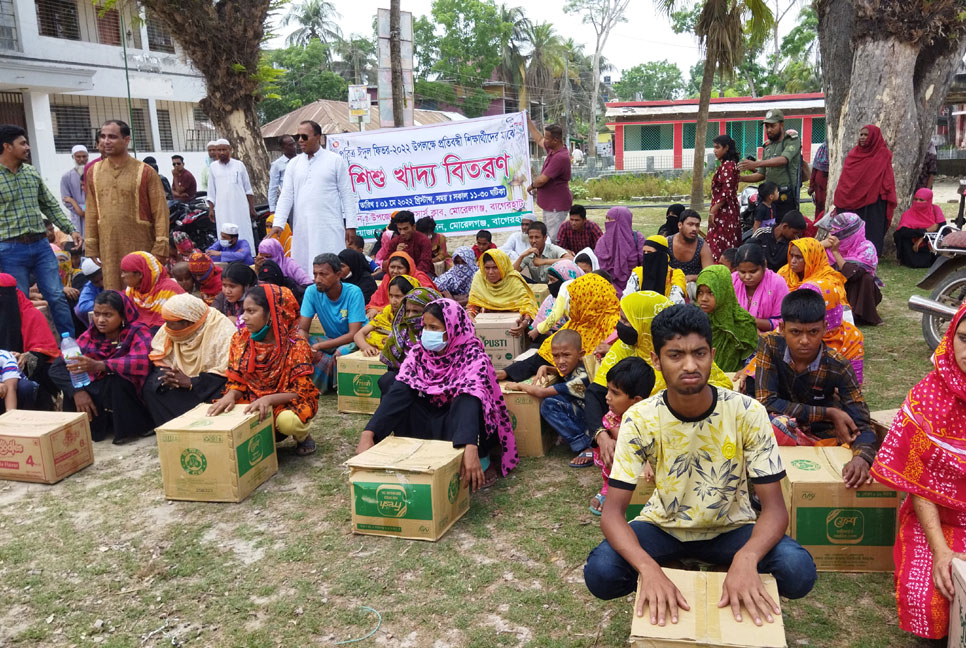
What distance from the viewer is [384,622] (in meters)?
2.75

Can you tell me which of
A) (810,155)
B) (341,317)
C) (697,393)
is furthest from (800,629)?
(810,155)

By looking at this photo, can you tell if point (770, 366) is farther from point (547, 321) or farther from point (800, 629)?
point (547, 321)

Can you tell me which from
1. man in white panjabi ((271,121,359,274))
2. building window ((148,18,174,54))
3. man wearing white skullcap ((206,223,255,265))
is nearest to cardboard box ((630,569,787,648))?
man in white panjabi ((271,121,359,274))

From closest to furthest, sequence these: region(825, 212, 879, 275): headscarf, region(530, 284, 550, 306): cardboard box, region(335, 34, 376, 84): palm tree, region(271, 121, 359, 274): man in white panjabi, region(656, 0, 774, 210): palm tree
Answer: region(530, 284, 550, 306): cardboard box, region(825, 212, 879, 275): headscarf, region(271, 121, 359, 274): man in white panjabi, region(656, 0, 774, 210): palm tree, region(335, 34, 376, 84): palm tree

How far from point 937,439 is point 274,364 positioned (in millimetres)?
3233

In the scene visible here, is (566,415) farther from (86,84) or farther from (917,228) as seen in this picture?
(86,84)

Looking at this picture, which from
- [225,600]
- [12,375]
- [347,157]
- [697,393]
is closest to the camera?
[697,393]

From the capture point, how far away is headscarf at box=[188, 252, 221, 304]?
5859 millimetres

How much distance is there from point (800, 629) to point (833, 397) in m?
1.04

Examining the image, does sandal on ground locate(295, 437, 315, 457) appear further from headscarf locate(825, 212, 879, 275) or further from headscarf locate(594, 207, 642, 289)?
headscarf locate(825, 212, 879, 275)

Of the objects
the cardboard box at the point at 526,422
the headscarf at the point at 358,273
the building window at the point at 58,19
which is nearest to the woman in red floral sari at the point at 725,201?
the headscarf at the point at 358,273

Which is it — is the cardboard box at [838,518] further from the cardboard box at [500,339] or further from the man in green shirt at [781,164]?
the man in green shirt at [781,164]

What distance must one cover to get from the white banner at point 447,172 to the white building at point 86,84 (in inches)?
373

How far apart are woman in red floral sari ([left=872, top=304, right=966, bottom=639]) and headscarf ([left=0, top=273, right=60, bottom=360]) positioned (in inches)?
191
